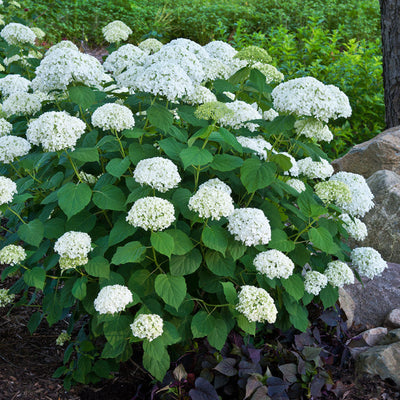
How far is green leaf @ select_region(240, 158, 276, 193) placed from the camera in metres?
2.57

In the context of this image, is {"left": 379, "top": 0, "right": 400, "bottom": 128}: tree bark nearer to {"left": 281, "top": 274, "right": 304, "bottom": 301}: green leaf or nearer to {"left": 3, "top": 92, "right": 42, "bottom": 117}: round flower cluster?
{"left": 281, "top": 274, "right": 304, "bottom": 301}: green leaf

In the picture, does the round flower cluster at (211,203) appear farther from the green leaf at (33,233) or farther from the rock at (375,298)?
the rock at (375,298)

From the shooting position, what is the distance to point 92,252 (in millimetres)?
2701

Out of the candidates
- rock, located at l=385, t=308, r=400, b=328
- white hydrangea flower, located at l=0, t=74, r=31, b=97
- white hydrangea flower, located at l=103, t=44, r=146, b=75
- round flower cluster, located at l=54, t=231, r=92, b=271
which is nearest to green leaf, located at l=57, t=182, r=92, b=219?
round flower cluster, located at l=54, t=231, r=92, b=271

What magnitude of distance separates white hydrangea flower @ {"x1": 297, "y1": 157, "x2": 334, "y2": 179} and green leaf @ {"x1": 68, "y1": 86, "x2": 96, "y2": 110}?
4.48 feet

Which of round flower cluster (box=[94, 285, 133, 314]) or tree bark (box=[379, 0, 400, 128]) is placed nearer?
round flower cluster (box=[94, 285, 133, 314])

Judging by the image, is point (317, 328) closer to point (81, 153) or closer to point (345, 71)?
point (81, 153)

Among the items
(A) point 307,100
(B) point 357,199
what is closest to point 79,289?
(A) point 307,100

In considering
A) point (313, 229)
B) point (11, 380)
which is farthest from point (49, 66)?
point (11, 380)

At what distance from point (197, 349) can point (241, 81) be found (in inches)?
67.2

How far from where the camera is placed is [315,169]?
127 inches

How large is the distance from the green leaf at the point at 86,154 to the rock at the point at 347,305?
6.92 ft

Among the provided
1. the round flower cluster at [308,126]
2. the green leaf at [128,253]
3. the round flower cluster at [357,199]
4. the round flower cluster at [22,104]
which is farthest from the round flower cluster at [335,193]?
the round flower cluster at [22,104]

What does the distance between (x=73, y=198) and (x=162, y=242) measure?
51 cm
